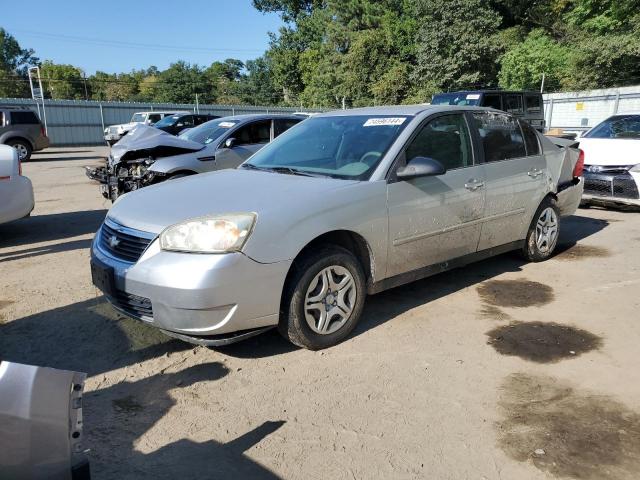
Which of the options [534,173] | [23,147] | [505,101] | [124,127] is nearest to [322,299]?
[534,173]

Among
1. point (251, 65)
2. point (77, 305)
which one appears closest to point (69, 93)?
point (251, 65)

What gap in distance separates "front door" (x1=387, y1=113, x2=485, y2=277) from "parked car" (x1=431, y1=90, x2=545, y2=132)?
31.2 ft

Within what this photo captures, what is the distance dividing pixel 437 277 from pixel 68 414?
4173 millimetres

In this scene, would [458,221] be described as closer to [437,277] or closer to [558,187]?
[437,277]

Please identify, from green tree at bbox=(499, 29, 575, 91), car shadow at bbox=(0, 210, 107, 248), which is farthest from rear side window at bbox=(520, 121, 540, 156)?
green tree at bbox=(499, 29, 575, 91)

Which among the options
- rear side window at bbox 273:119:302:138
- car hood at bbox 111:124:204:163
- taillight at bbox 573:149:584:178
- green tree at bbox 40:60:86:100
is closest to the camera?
taillight at bbox 573:149:584:178

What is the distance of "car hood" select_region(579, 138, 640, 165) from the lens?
817 centimetres

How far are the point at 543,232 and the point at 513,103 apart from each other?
1005cm

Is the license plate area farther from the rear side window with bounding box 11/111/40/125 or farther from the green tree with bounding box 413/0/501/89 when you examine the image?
the green tree with bounding box 413/0/501/89

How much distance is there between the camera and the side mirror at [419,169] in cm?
392

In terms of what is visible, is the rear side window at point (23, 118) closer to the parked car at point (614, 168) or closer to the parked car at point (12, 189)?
the parked car at point (12, 189)

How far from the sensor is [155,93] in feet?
227

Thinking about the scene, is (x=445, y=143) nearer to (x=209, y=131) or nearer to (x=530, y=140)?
(x=530, y=140)

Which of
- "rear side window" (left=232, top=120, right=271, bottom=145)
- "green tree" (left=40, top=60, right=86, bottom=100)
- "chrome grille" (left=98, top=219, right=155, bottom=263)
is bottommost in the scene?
"chrome grille" (left=98, top=219, right=155, bottom=263)
